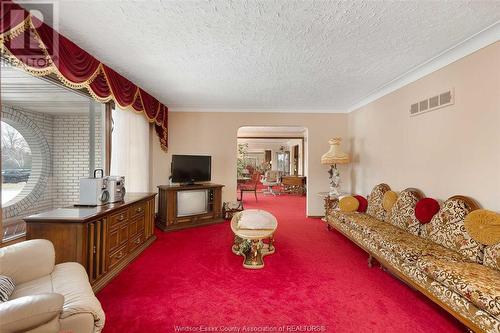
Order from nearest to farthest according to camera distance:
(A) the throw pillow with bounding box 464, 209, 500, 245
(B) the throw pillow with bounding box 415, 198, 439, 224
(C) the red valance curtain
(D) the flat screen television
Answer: (C) the red valance curtain, (A) the throw pillow with bounding box 464, 209, 500, 245, (B) the throw pillow with bounding box 415, 198, 439, 224, (D) the flat screen television

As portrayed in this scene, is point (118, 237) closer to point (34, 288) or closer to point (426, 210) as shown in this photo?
point (34, 288)

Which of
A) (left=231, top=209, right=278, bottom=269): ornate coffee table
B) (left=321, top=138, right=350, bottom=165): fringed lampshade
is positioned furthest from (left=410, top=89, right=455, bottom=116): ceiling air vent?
(left=231, top=209, right=278, bottom=269): ornate coffee table

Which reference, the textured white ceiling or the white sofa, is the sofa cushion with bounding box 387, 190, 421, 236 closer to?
the textured white ceiling

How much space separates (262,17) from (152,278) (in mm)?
2908

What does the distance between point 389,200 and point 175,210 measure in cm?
368

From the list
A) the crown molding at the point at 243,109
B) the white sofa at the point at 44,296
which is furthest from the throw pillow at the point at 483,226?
the crown molding at the point at 243,109

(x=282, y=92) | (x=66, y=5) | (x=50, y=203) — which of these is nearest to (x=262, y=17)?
(x=66, y=5)

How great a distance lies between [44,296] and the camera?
4.15 feet

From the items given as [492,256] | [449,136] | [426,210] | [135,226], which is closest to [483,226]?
[492,256]

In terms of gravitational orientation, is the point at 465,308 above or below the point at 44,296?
below

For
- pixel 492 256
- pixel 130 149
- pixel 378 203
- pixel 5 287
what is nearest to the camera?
pixel 5 287

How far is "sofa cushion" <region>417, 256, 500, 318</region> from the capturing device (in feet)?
5.21

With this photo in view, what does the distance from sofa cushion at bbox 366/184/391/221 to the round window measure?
4551 mm

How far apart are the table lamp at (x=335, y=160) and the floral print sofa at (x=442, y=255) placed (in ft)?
4.57
